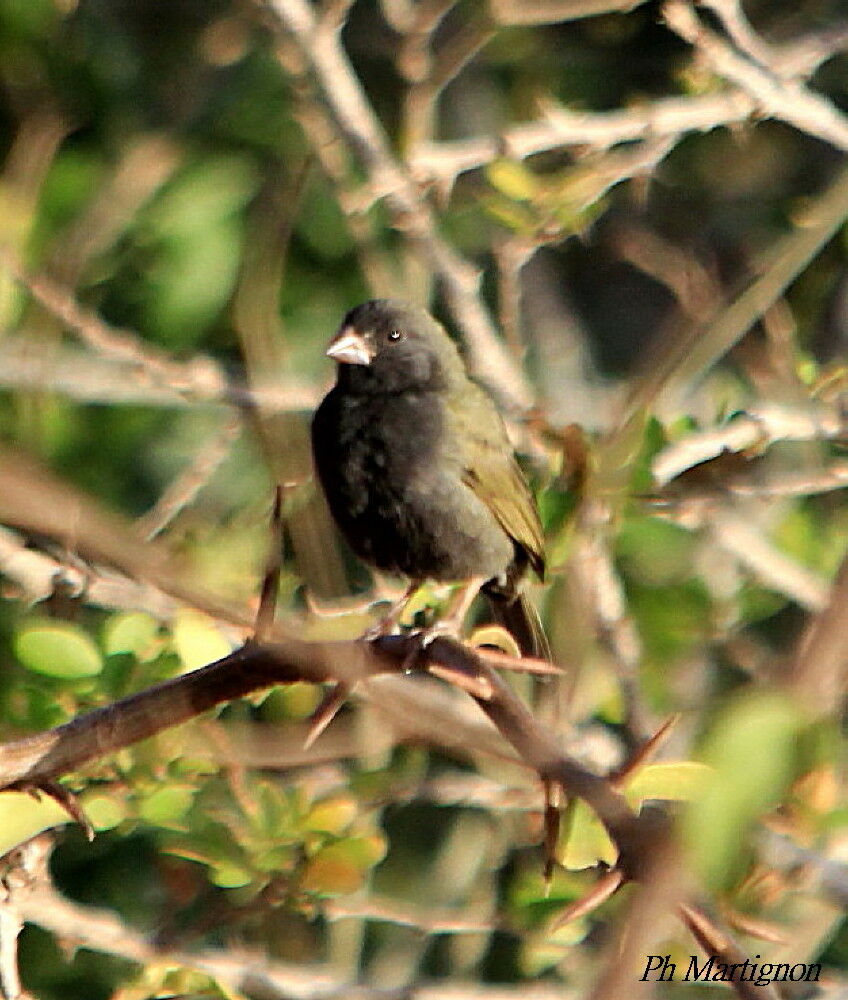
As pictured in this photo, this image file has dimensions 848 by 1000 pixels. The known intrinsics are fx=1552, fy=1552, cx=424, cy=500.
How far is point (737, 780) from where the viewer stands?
0.71m

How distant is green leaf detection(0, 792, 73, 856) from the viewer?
1952 millimetres

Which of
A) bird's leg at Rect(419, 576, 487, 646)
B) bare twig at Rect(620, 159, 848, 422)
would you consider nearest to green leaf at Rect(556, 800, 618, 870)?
bare twig at Rect(620, 159, 848, 422)

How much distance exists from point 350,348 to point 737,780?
3.15m

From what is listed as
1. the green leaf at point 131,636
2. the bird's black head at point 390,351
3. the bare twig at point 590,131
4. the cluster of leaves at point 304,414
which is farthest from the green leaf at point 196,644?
the bare twig at point 590,131

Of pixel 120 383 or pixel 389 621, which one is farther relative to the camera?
pixel 120 383

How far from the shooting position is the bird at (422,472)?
357 cm

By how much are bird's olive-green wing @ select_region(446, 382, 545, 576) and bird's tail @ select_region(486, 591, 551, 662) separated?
24 cm

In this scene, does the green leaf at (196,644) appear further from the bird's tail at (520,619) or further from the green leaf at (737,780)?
the green leaf at (737,780)

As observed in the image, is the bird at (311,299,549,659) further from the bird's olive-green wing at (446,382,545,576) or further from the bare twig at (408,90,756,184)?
the bare twig at (408,90,756,184)

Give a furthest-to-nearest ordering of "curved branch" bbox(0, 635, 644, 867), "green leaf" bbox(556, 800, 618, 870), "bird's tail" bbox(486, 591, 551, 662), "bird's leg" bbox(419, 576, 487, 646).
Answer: "bird's tail" bbox(486, 591, 551, 662) → "bird's leg" bbox(419, 576, 487, 646) → "green leaf" bbox(556, 800, 618, 870) → "curved branch" bbox(0, 635, 644, 867)

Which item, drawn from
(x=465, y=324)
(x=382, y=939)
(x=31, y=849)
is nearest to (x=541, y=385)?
(x=465, y=324)

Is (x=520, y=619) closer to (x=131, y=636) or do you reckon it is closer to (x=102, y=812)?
(x=131, y=636)

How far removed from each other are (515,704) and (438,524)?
201cm

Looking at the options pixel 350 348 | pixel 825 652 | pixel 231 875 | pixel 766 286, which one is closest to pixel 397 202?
pixel 350 348
